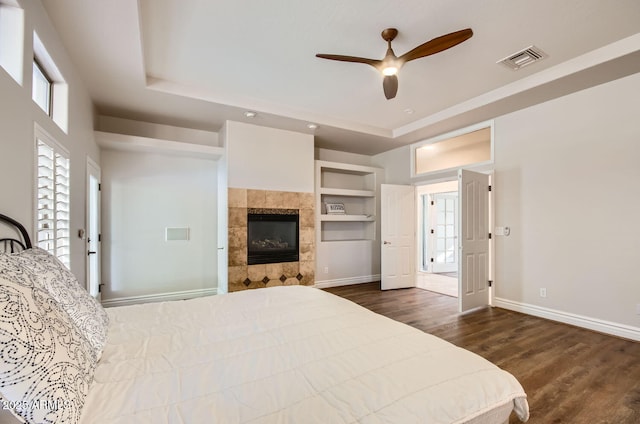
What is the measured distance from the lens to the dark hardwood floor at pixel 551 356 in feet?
6.09

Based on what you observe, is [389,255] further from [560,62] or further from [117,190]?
[117,190]

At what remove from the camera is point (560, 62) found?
289cm

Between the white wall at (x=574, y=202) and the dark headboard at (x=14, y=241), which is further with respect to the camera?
the white wall at (x=574, y=202)

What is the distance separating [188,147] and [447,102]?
145 inches

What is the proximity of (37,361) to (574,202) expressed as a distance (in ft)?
15.0

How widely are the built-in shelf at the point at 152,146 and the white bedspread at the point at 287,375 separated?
2901 millimetres

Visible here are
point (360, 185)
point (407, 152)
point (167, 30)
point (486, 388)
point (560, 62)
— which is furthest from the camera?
point (360, 185)

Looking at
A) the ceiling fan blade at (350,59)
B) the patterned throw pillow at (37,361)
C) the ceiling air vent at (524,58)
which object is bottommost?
the patterned throw pillow at (37,361)

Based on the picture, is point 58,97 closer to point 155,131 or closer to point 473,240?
point 155,131

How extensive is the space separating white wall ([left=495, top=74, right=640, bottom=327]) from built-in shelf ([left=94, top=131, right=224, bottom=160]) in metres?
4.27

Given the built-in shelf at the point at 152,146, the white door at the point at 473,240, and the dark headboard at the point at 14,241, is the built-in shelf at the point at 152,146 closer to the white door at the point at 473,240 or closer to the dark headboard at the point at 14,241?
the dark headboard at the point at 14,241

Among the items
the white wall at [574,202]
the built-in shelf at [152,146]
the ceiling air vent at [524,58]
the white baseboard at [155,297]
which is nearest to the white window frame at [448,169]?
the white wall at [574,202]

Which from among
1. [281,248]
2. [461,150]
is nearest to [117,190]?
[281,248]

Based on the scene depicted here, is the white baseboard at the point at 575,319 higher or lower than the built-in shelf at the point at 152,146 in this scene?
lower
